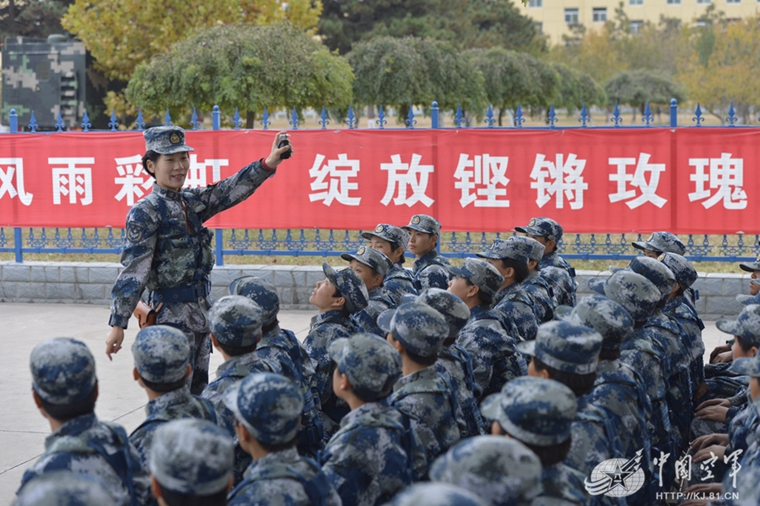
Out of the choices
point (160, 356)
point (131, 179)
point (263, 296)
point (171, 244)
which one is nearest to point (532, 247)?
point (263, 296)

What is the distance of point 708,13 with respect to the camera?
57.2 m

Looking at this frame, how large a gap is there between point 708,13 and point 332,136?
54.7m

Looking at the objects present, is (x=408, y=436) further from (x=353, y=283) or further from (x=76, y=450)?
(x=353, y=283)

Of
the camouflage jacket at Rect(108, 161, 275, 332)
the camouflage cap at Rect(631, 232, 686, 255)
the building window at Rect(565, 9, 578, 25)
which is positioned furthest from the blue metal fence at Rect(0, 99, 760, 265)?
the building window at Rect(565, 9, 578, 25)

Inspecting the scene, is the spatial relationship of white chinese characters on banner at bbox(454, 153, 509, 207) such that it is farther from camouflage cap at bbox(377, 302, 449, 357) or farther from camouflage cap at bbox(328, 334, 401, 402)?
camouflage cap at bbox(328, 334, 401, 402)

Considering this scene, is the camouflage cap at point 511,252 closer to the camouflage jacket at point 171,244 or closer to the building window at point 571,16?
the camouflage jacket at point 171,244

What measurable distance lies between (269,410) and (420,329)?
0.95 m

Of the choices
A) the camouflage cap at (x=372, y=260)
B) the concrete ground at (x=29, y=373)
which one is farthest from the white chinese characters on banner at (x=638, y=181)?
the camouflage cap at (x=372, y=260)

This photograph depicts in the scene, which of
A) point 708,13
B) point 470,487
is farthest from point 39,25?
point 708,13

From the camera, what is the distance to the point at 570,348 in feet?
10.2

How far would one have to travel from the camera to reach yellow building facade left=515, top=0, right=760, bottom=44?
205ft

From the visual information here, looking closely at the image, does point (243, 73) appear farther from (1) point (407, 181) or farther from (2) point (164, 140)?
(2) point (164, 140)

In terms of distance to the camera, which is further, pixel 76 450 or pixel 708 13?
pixel 708 13

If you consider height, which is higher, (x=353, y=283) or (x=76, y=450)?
(x=353, y=283)
